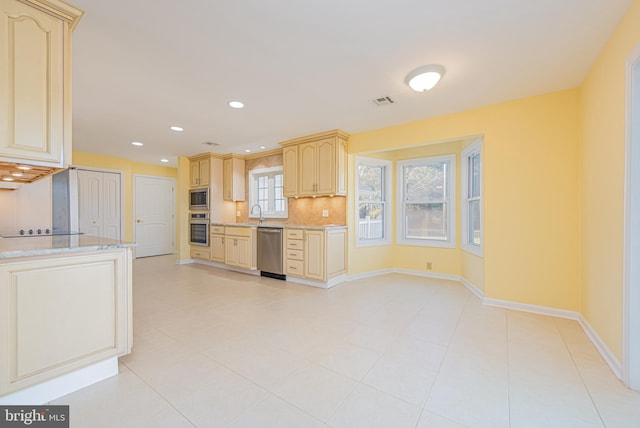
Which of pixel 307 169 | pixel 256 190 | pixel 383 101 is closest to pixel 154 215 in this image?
pixel 256 190

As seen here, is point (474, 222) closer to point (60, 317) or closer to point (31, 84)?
point (60, 317)

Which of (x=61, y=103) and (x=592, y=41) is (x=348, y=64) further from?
(x=61, y=103)

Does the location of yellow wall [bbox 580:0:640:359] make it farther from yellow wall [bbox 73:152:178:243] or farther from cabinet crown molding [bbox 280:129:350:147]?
yellow wall [bbox 73:152:178:243]

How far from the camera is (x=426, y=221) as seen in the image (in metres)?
4.67

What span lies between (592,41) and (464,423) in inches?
113

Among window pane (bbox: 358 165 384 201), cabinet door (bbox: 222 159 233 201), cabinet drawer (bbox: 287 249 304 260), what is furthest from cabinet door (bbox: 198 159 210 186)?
window pane (bbox: 358 165 384 201)

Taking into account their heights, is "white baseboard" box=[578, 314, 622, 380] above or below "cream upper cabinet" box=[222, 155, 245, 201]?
below

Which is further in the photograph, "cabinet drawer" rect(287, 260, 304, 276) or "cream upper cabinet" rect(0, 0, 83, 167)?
"cabinet drawer" rect(287, 260, 304, 276)

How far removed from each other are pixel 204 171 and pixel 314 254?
340 centimetres

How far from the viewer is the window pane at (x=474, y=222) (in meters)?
3.80

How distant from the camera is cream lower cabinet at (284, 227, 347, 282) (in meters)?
3.97

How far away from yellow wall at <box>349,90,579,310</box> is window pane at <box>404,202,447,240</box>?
3.88 ft

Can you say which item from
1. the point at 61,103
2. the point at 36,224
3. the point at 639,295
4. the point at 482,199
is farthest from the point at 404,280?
the point at 36,224

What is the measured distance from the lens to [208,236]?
565 cm
